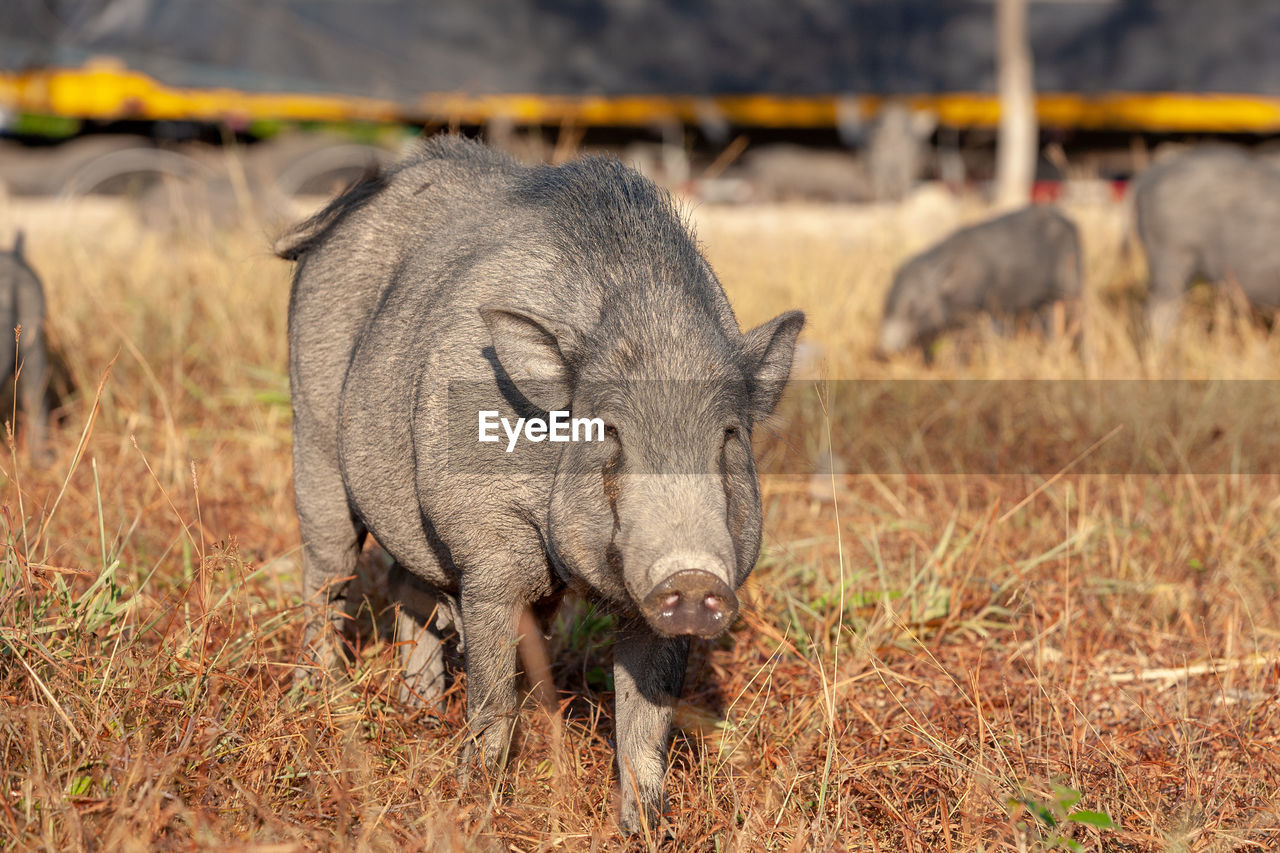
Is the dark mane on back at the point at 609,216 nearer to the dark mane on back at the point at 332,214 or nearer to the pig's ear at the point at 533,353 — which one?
the pig's ear at the point at 533,353

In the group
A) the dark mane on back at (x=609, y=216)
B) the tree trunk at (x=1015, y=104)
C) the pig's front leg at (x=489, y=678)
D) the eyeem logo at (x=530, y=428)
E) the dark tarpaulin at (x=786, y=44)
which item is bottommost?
the pig's front leg at (x=489, y=678)

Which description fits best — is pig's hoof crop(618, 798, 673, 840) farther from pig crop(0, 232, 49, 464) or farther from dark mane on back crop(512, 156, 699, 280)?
pig crop(0, 232, 49, 464)

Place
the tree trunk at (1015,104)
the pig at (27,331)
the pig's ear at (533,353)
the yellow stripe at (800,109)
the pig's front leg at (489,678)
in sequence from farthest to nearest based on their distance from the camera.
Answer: the yellow stripe at (800,109)
the tree trunk at (1015,104)
the pig at (27,331)
the pig's front leg at (489,678)
the pig's ear at (533,353)

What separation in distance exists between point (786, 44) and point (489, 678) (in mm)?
16099

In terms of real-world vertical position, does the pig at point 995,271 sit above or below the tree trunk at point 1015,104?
below

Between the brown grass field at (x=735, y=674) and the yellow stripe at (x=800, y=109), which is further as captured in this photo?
the yellow stripe at (x=800, y=109)

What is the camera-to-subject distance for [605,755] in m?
3.16

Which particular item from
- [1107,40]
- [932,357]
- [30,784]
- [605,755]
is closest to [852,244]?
[932,357]

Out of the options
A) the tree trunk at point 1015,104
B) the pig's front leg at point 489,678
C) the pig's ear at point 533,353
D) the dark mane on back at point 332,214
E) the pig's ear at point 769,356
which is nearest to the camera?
the pig's ear at point 533,353

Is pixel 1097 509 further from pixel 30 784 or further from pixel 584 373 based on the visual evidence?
pixel 30 784

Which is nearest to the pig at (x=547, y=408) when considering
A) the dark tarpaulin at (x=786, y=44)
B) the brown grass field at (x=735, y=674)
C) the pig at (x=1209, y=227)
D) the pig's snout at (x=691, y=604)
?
the pig's snout at (x=691, y=604)

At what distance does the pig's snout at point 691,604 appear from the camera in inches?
87.4

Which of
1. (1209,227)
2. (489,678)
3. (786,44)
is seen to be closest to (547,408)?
(489,678)

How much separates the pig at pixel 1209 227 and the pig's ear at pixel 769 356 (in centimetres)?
561
